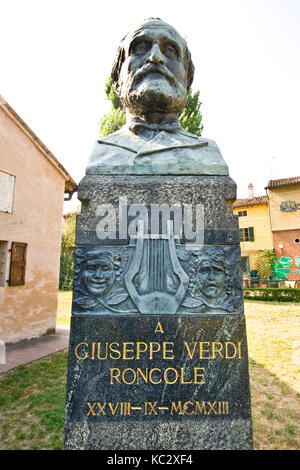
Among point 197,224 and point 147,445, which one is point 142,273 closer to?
point 197,224

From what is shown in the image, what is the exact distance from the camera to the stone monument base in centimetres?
185

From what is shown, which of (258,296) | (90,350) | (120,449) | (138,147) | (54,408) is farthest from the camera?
(258,296)

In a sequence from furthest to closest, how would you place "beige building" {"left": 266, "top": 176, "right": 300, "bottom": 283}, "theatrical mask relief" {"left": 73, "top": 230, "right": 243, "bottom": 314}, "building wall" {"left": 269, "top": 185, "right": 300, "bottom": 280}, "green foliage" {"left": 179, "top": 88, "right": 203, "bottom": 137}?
"beige building" {"left": 266, "top": 176, "right": 300, "bottom": 283}, "building wall" {"left": 269, "top": 185, "right": 300, "bottom": 280}, "green foliage" {"left": 179, "top": 88, "right": 203, "bottom": 137}, "theatrical mask relief" {"left": 73, "top": 230, "right": 243, "bottom": 314}

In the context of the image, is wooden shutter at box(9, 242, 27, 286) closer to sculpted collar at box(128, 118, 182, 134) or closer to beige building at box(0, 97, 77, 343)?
beige building at box(0, 97, 77, 343)

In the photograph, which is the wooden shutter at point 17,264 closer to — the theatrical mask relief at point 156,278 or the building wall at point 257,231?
the theatrical mask relief at point 156,278

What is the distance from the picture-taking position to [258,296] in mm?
16016

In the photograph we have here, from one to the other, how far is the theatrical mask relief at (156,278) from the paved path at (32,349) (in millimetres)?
4367

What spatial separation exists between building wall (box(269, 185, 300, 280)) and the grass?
1314cm

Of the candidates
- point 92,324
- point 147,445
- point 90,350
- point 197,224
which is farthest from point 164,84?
point 147,445

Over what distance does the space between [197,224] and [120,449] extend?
161cm

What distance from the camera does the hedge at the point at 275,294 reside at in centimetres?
1494

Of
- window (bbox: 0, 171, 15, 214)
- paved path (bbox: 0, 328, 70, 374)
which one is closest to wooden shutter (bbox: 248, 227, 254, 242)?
paved path (bbox: 0, 328, 70, 374)

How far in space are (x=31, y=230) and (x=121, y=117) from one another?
19.3 ft

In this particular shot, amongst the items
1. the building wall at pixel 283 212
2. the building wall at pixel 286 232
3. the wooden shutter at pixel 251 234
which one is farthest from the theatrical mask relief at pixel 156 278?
the wooden shutter at pixel 251 234
